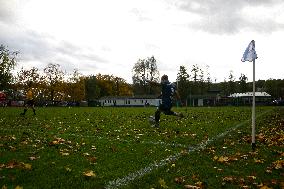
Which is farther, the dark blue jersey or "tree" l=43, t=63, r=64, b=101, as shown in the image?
"tree" l=43, t=63, r=64, b=101

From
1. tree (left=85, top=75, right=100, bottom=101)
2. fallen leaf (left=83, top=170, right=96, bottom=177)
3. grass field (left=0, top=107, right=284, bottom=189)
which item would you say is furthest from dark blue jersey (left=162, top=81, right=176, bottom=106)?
tree (left=85, top=75, right=100, bottom=101)

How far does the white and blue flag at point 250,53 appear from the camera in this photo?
31.1 ft

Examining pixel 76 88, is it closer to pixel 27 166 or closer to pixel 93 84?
pixel 93 84

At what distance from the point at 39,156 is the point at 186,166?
3.12 m

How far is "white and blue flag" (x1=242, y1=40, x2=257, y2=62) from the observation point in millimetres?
9484

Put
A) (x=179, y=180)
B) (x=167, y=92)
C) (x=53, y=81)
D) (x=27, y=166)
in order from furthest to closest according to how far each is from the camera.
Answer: (x=53, y=81) → (x=167, y=92) → (x=27, y=166) → (x=179, y=180)

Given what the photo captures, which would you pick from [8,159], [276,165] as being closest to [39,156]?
[8,159]

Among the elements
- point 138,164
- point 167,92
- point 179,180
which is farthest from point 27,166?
point 167,92

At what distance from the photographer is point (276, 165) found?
7.07 meters

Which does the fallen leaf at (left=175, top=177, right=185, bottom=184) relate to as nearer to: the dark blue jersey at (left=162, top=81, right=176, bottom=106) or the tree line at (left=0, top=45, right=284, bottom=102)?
the dark blue jersey at (left=162, top=81, right=176, bottom=106)

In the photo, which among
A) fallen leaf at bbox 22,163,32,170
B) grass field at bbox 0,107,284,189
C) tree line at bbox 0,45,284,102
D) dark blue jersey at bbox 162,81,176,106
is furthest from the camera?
tree line at bbox 0,45,284,102

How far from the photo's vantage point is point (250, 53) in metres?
9.56

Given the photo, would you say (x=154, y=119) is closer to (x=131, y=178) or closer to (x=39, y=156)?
(x=39, y=156)

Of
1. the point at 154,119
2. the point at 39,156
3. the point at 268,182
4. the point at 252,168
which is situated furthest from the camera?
the point at 154,119
